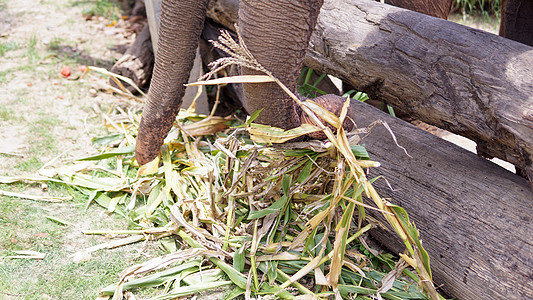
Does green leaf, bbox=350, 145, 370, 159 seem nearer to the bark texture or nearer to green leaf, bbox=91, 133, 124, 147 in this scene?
the bark texture

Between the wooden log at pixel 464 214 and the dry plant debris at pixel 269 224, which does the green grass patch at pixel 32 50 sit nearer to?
the dry plant debris at pixel 269 224

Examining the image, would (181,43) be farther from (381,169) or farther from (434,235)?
(434,235)

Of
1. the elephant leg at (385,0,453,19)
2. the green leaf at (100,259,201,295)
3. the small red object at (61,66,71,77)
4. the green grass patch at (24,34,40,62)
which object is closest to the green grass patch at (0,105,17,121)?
the small red object at (61,66,71,77)

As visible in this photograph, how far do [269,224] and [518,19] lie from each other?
6.87 ft

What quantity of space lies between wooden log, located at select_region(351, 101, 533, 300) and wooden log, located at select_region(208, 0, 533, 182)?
0.13 meters

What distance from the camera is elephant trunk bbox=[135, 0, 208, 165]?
2.35 m

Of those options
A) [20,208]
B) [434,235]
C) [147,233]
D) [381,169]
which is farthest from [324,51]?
[20,208]

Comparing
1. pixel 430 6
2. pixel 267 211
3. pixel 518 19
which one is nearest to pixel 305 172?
pixel 267 211

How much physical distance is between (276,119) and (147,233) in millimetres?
1019

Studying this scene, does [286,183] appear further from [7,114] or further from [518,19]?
[7,114]

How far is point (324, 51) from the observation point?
8.43 ft

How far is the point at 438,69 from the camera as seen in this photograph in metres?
1.99

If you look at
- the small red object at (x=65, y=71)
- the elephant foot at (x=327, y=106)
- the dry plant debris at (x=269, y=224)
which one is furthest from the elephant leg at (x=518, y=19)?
the small red object at (x=65, y=71)

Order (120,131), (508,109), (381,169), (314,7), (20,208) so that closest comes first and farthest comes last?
(314,7) < (508,109) < (381,169) < (20,208) < (120,131)
